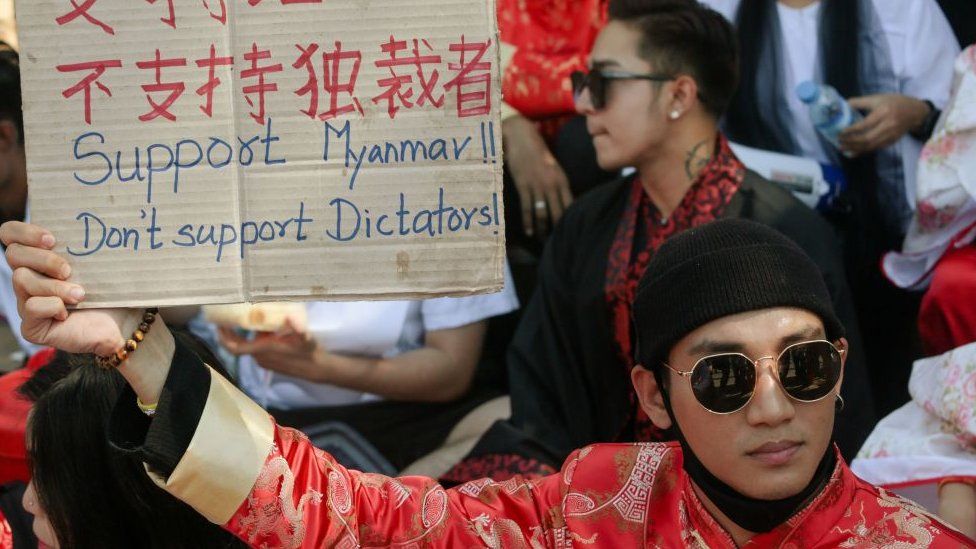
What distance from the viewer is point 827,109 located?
374cm

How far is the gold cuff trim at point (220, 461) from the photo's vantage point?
2.01 meters

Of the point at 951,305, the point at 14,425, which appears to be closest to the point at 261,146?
the point at 14,425

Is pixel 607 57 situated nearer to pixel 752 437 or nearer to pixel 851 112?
pixel 851 112

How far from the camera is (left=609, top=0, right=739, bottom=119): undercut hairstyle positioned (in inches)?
149

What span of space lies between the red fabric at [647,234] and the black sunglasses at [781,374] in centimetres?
155

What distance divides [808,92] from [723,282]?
1868 mm

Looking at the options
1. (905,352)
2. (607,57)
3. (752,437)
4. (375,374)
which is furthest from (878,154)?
(752,437)

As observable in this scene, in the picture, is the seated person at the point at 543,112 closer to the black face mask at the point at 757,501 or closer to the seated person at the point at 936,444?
the seated person at the point at 936,444

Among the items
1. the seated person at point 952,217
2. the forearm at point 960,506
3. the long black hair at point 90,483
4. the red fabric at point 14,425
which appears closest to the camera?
the long black hair at point 90,483

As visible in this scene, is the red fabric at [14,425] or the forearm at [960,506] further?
the red fabric at [14,425]

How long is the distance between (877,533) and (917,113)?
2087 mm

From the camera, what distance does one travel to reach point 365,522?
2.16 meters

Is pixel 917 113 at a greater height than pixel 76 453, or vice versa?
pixel 917 113

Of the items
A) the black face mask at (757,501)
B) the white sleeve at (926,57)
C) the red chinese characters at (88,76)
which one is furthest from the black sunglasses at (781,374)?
the white sleeve at (926,57)
